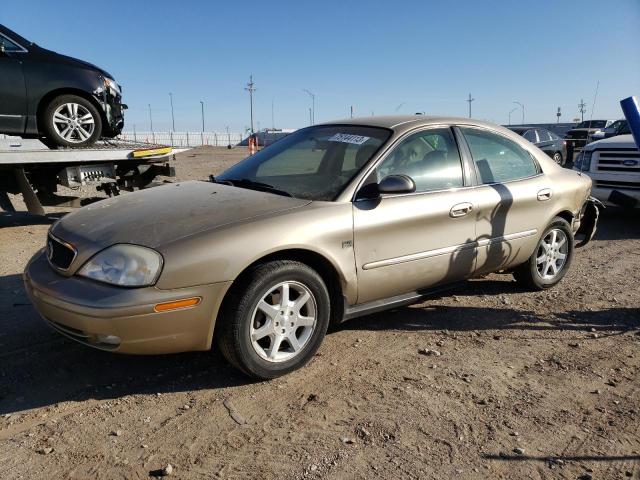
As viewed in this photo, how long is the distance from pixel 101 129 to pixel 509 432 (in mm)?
7161

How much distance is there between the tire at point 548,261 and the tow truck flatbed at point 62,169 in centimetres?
576

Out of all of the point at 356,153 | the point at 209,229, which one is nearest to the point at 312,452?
the point at 209,229

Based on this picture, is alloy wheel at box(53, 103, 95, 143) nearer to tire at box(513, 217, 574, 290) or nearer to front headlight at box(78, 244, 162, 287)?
front headlight at box(78, 244, 162, 287)

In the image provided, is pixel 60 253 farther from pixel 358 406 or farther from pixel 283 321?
pixel 358 406

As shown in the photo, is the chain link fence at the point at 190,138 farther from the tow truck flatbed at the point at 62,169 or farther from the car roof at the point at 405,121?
the car roof at the point at 405,121

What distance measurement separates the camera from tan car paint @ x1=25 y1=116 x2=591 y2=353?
2.88 m

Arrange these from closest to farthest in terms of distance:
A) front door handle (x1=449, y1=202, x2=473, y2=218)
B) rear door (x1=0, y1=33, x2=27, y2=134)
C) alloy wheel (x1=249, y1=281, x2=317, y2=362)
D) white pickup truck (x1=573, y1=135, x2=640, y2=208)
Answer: alloy wheel (x1=249, y1=281, x2=317, y2=362) < front door handle (x1=449, y1=202, x2=473, y2=218) < rear door (x1=0, y1=33, x2=27, y2=134) < white pickup truck (x1=573, y1=135, x2=640, y2=208)

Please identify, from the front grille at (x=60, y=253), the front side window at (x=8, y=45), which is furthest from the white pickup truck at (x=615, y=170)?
the front side window at (x=8, y=45)

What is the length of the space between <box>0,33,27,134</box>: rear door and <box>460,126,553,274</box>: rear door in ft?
19.0

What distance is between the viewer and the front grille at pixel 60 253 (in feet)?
10.2

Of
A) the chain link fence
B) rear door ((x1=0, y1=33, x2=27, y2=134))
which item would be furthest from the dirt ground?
the chain link fence

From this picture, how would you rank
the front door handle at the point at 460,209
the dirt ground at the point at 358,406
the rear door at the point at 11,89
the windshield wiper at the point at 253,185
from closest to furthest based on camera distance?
1. the dirt ground at the point at 358,406
2. the windshield wiper at the point at 253,185
3. the front door handle at the point at 460,209
4. the rear door at the point at 11,89

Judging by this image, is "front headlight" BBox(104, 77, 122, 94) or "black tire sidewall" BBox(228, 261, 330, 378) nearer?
"black tire sidewall" BBox(228, 261, 330, 378)

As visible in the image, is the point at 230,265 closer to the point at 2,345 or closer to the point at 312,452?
the point at 312,452
